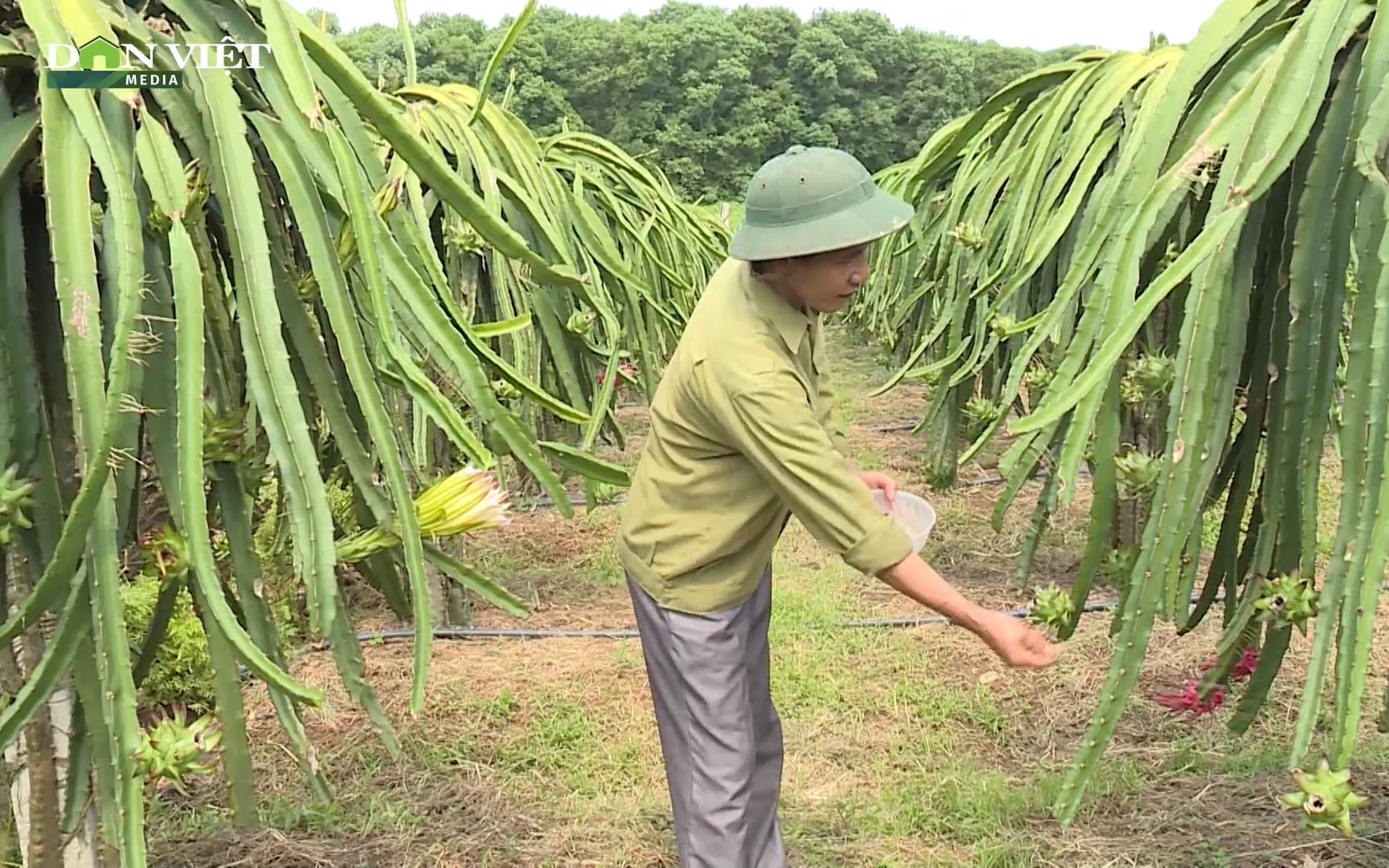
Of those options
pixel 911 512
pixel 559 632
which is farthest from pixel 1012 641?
pixel 559 632

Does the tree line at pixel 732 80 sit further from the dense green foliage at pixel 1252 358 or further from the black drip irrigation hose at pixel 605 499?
the dense green foliage at pixel 1252 358

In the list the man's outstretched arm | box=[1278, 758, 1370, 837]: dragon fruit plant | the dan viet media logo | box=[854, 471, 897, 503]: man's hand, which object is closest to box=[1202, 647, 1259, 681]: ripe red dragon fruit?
the man's outstretched arm

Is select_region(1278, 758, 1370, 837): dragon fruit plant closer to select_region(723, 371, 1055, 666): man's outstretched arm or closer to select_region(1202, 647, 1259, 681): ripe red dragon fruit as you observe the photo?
select_region(723, 371, 1055, 666): man's outstretched arm

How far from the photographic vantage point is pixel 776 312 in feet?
5.22

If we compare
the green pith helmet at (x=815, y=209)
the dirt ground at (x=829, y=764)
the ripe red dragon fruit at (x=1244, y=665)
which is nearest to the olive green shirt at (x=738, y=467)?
the green pith helmet at (x=815, y=209)

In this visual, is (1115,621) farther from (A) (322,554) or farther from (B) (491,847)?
(B) (491,847)

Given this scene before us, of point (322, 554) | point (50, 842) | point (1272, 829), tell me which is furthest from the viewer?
point (1272, 829)

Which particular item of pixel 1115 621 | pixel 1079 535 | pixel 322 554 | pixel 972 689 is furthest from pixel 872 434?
pixel 322 554

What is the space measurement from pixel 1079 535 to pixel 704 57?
71.6 ft

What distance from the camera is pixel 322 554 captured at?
3.23 feet

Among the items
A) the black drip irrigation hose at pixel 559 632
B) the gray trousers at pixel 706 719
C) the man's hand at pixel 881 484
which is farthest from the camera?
the black drip irrigation hose at pixel 559 632

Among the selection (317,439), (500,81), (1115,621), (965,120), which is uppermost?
(500,81)

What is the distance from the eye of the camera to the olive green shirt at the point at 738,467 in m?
1.45

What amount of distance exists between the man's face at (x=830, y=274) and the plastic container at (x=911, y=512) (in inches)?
15.2
